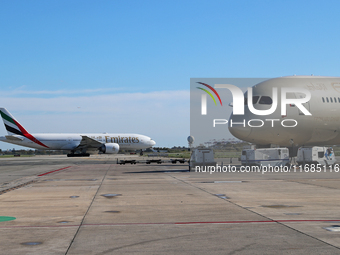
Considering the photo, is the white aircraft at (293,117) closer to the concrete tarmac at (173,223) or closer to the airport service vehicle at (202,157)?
the airport service vehicle at (202,157)

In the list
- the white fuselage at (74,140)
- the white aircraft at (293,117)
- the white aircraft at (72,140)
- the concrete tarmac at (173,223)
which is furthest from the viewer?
the white fuselage at (74,140)

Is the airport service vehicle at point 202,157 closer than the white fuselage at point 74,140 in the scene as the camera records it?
Yes

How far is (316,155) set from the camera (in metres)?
27.9

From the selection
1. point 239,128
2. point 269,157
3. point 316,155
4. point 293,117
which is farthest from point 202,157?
point 316,155

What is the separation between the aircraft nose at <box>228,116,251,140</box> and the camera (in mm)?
24531

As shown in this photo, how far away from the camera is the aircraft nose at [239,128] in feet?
80.5

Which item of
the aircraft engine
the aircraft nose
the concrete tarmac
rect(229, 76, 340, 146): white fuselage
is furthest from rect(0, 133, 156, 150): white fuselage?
the concrete tarmac

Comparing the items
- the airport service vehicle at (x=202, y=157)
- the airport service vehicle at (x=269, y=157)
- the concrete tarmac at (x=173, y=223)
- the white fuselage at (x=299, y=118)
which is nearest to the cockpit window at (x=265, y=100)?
the white fuselage at (x=299, y=118)

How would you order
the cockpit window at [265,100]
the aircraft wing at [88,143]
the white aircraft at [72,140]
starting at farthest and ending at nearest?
the aircraft wing at [88,143] → the white aircraft at [72,140] → the cockpit window at [265,100]

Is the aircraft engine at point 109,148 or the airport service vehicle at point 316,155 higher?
the aircraft engine at point 109,148

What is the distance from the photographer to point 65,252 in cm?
578

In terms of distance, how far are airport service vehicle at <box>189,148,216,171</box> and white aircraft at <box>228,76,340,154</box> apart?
3.13 metres

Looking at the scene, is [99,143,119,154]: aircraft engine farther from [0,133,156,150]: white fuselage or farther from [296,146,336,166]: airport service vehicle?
[296,146,336,166]: airport service vehicle

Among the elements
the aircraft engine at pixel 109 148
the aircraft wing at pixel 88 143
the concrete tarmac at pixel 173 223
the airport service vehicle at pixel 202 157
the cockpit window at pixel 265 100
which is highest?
the cockpit window at pixel 265 100
